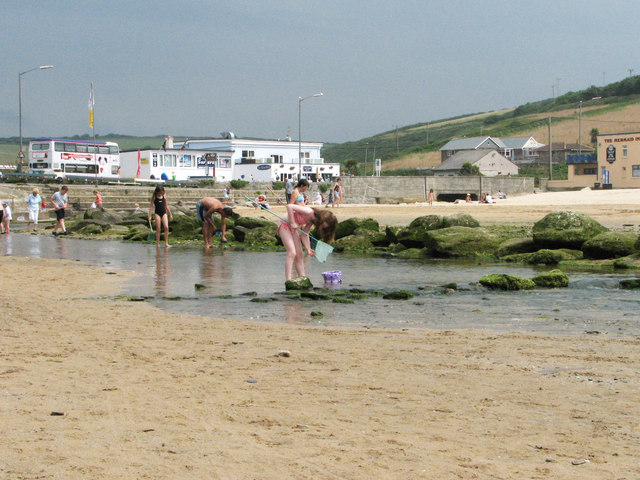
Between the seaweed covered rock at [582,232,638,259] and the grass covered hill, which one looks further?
the grass covered hill

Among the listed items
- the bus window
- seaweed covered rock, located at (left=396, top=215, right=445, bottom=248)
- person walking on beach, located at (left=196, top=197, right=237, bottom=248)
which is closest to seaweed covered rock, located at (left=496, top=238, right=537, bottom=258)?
seaweed covered rock, located at (left=396, top=215, right=445, bottom=248)

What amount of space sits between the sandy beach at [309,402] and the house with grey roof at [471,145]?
111 metres

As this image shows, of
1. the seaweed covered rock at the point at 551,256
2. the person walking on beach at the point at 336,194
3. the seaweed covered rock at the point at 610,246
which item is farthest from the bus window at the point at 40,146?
the seaweed covered rock at the point at 610,246

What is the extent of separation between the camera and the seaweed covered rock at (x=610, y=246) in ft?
57.8

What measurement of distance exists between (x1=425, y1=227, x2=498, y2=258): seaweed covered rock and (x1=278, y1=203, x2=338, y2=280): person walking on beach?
7.24m

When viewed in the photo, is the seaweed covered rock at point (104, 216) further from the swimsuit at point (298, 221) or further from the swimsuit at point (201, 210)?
the swimsuit at point (298, 221)

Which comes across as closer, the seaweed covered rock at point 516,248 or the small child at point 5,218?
the seaweed covered rock at point 516,248

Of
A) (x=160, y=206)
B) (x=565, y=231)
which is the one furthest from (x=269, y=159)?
(x=565, y=231)

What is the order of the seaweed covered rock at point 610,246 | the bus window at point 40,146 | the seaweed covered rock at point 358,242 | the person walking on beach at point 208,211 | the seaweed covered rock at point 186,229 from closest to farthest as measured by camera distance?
the seaweed covered rock at point 610,246, the person walking on beach at point 208,211, the seaweed covered rock at point 358,242, the seaweed covered rock at point 186,229, the bus window at point 40,146

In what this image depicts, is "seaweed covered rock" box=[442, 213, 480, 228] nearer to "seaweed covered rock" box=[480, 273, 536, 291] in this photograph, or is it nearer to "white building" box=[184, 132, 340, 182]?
"seaweed covered rock" box=[480, 273, 536, 291]

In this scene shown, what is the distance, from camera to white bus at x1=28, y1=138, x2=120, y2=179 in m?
55.8

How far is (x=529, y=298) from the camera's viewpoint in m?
12.0

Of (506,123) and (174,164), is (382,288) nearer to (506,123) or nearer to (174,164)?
(174,164)

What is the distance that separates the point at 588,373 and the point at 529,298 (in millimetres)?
5637
